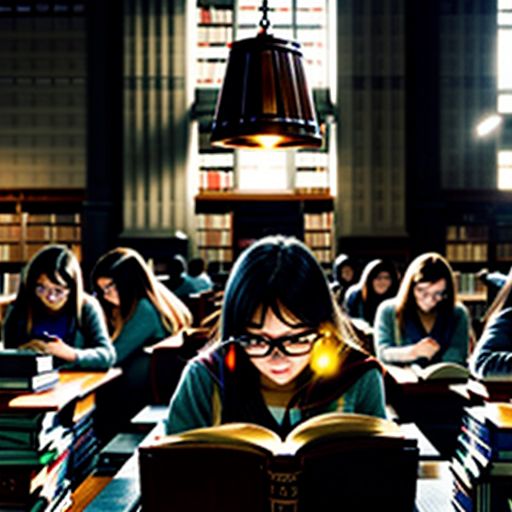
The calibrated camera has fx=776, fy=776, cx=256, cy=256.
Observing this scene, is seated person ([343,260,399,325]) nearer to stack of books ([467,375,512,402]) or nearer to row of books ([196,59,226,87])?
stack of books ([467,375,512,402])

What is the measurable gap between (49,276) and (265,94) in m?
1.23

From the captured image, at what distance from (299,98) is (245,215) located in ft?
22.4

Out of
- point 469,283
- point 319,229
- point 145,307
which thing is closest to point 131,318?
point 145,307

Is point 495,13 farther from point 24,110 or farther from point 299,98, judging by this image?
point 299,98

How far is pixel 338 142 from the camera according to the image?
34.4 feet

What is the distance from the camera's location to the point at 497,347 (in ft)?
9.44

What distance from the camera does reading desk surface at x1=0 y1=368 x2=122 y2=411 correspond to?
2.23m

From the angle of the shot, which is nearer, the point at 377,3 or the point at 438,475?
the point at 438,475

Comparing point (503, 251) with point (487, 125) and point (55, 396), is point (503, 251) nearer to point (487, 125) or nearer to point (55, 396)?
point (487, 125)

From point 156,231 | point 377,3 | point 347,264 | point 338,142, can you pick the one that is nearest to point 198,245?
point 156,231

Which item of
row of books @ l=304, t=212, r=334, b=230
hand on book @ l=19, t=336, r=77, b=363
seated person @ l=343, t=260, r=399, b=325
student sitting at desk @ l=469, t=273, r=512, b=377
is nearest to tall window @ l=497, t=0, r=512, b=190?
row of books @ l=304, t=212, r=334, b=230

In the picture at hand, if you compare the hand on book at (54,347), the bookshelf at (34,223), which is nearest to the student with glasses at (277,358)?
the hand on book at (54,347)

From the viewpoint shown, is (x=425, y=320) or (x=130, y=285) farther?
Answer: (x=130, y=285)

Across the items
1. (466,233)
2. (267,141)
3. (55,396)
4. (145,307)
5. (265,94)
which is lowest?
(55,396)
